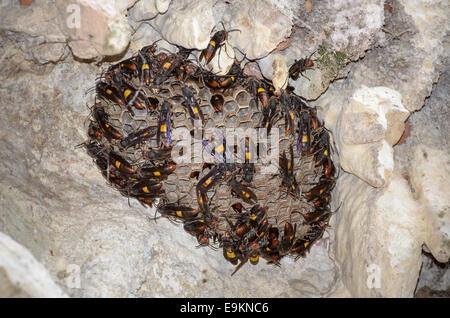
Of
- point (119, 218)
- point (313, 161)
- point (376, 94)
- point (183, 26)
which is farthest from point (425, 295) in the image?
point (183, 26)

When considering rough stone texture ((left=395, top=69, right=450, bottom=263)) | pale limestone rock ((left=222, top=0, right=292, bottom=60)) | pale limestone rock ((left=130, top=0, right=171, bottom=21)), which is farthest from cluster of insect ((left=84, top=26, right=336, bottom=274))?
rough stone texture ((left=395, top=69, right=450, bottom=263))

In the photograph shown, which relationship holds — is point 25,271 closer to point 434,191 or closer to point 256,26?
point 256,26

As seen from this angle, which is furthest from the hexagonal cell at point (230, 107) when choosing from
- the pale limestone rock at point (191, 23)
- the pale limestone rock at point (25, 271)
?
the pale limestone rock at point (25, 271)

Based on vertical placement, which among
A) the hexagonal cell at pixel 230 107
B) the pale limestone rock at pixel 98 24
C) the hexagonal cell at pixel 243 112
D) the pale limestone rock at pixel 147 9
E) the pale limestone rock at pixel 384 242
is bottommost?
the pale limestone rock at pixel 384 242

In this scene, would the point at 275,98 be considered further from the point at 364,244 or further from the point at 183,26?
the point at 364,244

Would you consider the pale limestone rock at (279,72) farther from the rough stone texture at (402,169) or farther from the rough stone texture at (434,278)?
the rough stone texture at (434,278)
